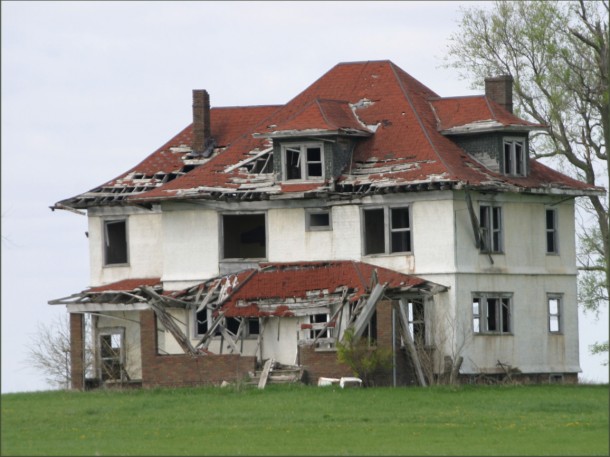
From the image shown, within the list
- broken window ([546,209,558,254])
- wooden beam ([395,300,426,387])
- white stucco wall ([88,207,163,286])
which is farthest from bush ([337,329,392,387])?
white stucco wall ([88,207,163,286])

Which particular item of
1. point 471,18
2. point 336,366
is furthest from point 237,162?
point 471,18

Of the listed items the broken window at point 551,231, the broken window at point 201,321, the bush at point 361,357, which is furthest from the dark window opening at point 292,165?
the broken window at point 551,231

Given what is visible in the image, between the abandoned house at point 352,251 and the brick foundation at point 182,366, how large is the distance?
0.04 metres

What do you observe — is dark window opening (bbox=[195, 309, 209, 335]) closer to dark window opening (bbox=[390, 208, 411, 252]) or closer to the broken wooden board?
the broken wooden board

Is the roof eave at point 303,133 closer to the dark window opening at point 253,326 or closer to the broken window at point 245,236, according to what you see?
the broken window at point 245,236

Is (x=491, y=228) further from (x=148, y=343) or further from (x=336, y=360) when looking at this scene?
(x=148, y=343)

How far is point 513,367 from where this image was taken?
52.8m

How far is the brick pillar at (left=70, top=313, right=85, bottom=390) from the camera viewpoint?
177 ft

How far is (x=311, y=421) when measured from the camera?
A: 135 feet

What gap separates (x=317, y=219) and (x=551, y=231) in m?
7.52

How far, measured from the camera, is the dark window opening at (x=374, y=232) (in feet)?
178

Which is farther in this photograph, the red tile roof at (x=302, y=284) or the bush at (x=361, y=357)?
the red tile roof at (x=302, y=284)

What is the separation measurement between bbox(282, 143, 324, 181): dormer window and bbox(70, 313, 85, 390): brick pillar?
25.7 feet

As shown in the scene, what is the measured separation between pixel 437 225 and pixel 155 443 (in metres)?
17.4
